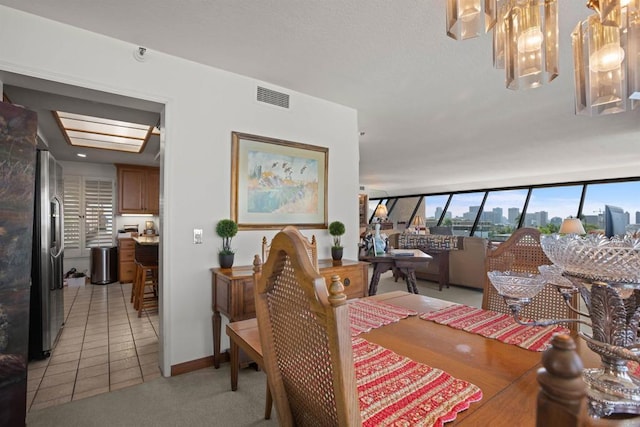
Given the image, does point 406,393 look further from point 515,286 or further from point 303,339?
point 515,286

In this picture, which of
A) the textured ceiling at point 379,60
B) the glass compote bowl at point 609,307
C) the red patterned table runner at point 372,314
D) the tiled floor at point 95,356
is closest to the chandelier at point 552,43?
the textured ceiling at point 379,60

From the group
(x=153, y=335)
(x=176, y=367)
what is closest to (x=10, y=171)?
(x=176, y=367)

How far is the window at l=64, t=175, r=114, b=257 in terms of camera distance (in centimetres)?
584

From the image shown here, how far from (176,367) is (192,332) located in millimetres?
269

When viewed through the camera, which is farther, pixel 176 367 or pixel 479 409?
pixel 176 367

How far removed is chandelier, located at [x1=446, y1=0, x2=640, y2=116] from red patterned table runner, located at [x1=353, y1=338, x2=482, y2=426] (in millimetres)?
1329

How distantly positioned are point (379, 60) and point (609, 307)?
223 cm

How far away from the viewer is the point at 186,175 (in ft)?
8.13

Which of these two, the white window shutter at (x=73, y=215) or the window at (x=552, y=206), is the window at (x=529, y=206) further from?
the white window shutter at (x=73, y=215)

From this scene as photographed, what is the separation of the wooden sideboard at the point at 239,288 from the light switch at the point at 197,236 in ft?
0.85

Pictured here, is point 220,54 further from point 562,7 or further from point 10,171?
point 562,7

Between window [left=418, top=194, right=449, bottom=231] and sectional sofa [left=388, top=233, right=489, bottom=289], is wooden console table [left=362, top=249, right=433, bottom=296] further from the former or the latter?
window [left=418, top=194, right=449, bottom=231]

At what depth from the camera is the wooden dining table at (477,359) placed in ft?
2.54

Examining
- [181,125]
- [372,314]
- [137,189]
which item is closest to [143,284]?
[181,125]
